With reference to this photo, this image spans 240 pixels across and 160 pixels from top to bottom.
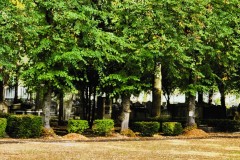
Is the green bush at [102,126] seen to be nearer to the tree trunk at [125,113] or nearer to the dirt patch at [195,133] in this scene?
the tree trunk at [125,113]

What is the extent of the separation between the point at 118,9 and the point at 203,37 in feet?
19.7

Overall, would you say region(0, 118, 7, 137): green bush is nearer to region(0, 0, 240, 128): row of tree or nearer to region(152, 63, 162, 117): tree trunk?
region(0, 0, 240, 128): row of tree

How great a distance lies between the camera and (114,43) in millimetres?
25875

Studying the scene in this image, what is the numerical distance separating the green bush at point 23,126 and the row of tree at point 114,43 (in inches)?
63.7

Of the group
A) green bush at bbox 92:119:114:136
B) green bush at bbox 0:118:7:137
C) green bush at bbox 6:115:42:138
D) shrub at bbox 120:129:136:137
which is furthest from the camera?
shrub at bbox 120:129:136:137

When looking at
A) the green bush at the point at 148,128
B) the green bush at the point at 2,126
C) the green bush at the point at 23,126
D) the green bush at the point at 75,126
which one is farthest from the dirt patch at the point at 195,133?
the green bush at the point at 2,126

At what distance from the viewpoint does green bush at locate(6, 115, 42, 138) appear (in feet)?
71.5

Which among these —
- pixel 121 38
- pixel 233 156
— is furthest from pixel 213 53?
pixel 233 156

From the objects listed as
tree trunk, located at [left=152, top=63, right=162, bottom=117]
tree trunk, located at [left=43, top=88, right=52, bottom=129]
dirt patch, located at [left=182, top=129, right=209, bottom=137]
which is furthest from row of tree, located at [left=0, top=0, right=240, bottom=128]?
dirt patch, located at [left=182, top=129, right=209, bottom=137]

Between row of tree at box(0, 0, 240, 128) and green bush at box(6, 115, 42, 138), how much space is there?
63.7 inches

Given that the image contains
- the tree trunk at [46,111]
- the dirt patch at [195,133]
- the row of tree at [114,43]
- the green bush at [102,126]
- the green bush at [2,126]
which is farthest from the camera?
the dirt patch at [195,133]

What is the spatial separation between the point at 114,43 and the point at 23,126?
293 inches

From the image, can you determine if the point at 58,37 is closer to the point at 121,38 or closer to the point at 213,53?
the point at 121,38

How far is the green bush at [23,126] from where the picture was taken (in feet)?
71.5
